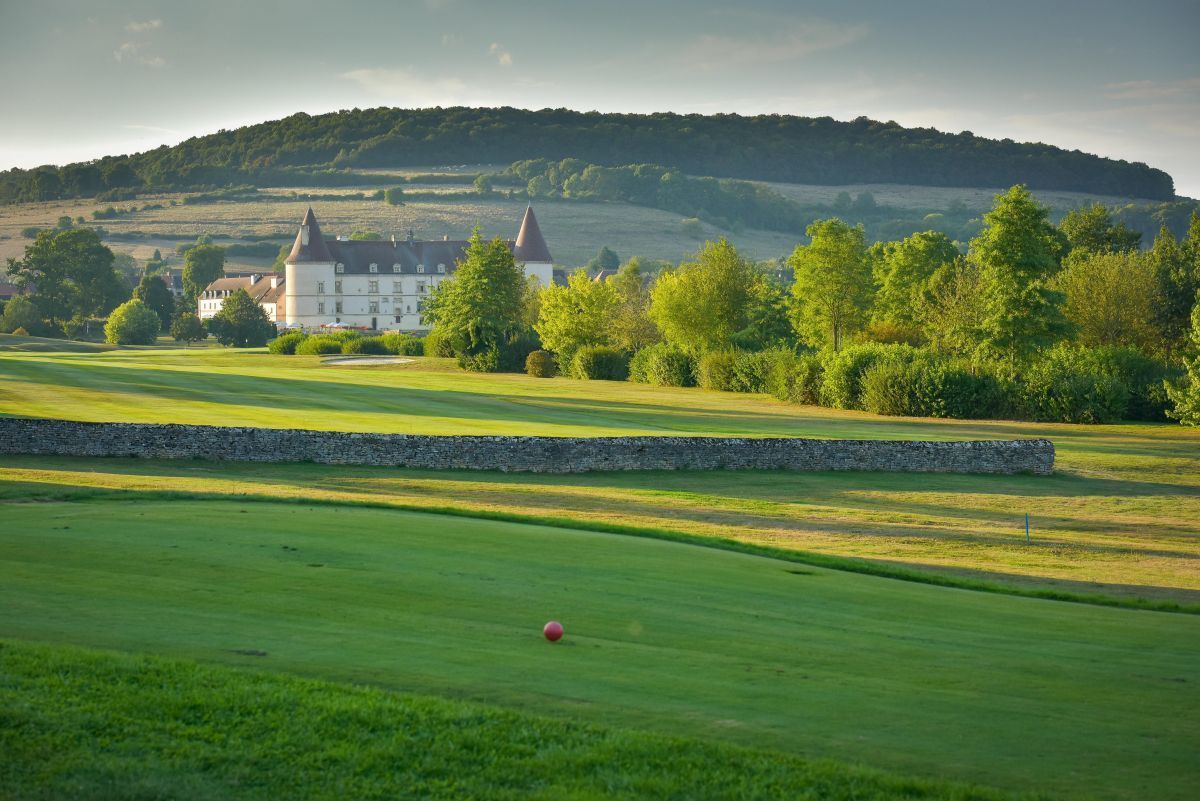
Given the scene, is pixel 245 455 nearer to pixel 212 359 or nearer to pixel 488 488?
pixel 488 488

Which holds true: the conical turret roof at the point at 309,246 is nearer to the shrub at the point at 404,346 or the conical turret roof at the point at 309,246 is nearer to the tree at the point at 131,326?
the tree at the point at 131,326

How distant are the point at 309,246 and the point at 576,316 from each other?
71.5 meters

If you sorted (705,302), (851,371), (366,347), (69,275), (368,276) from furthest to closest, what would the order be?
(368,276) → (69,275) → (366,347) → (705,302) → (851,371)

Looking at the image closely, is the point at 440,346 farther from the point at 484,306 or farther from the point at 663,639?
the point at 663,639

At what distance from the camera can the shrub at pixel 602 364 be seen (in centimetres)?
7575

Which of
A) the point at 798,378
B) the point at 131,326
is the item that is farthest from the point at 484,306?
the point at 131,326

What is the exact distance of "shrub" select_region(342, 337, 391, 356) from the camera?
95938 mm

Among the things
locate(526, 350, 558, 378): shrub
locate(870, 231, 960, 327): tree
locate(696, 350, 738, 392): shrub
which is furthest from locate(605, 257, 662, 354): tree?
locate(870, 231, 960, 327): tree

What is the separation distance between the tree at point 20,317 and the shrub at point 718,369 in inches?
2935

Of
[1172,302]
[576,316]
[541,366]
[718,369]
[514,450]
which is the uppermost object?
[1172,302]

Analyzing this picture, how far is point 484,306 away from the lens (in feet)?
268

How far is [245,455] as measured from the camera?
3061cm

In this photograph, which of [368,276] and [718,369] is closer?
[718,369]

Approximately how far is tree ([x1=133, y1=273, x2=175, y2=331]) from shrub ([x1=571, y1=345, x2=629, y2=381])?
65382 mm
